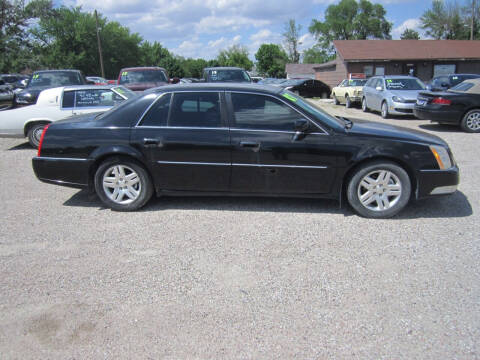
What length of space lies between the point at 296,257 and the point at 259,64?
93.9 meters

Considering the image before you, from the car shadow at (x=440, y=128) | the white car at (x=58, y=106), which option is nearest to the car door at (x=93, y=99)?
the white car at (x=58, y=106)

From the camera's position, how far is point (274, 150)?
181 inches

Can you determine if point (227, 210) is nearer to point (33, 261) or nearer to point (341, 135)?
point (341, 135)

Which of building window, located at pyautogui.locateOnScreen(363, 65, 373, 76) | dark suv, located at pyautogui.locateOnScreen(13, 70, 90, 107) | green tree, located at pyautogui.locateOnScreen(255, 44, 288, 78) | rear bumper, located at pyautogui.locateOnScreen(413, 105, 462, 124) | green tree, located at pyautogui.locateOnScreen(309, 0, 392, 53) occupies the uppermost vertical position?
green tree, located at pyautogui.locateOnScreen(309, 0, 392, 53)

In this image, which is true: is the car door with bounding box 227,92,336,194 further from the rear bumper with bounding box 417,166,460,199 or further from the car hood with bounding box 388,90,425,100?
the car hood with bounding box 388,90,425,100

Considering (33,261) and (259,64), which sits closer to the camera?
(33,261)

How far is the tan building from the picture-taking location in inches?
1369

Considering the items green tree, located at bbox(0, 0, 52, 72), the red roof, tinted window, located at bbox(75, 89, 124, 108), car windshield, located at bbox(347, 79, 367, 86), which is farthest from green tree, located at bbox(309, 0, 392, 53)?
tinted window, located at bbox(75, 89, 124, 108)

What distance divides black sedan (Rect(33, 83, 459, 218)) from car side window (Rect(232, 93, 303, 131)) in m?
0.01

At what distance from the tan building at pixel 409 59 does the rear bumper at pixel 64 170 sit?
109 ft

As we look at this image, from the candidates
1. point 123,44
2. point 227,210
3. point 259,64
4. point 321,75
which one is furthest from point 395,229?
point 259,64

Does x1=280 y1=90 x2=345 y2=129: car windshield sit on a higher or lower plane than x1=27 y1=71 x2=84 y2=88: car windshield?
lower

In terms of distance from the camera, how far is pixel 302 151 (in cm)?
459

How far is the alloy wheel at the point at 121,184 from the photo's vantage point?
4918mm
